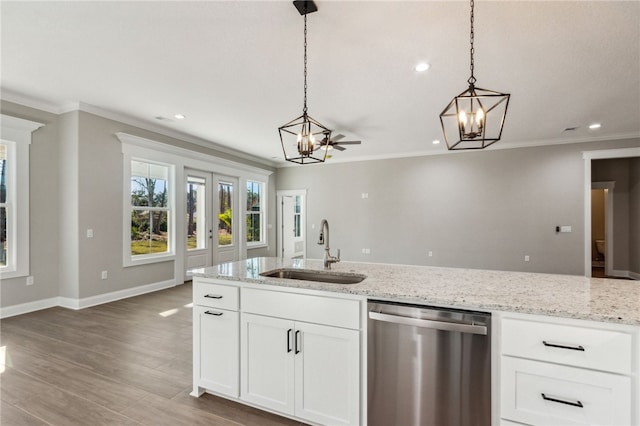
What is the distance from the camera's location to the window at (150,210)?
4.99 meters

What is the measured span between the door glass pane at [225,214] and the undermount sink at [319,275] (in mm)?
4809

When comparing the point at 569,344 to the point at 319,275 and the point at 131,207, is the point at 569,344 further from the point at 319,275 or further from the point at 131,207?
the point at 131,207

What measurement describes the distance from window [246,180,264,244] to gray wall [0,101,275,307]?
3.49 metres

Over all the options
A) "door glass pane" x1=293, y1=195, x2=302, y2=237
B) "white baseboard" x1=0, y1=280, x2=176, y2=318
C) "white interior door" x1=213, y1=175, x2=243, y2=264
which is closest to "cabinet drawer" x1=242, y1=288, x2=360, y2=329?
"white baseboard" x1=0, y1=280, x2=176, y2=318

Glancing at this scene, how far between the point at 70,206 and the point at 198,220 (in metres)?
2.31

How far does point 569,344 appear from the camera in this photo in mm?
1301

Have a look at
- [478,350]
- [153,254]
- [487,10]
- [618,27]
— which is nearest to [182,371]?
[478,350]

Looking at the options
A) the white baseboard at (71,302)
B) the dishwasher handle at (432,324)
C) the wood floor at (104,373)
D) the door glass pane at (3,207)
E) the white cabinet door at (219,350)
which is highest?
the door glass pane at (3,207)

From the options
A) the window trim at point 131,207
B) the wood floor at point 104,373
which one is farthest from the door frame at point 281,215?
the wood floor at point 104,373

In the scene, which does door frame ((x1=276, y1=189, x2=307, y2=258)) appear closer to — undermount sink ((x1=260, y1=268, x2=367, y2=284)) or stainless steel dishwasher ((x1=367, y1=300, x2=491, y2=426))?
undermount sink ((x1=260, y1=268, x2=367, y2=284))

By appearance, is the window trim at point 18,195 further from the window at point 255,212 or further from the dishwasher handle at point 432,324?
the dishwasher handle at point 432,324

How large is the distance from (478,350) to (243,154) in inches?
268

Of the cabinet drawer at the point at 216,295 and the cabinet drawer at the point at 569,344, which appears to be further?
the cabinet drawer at the point at 216,295

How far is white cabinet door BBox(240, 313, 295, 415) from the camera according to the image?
1.83 metres
